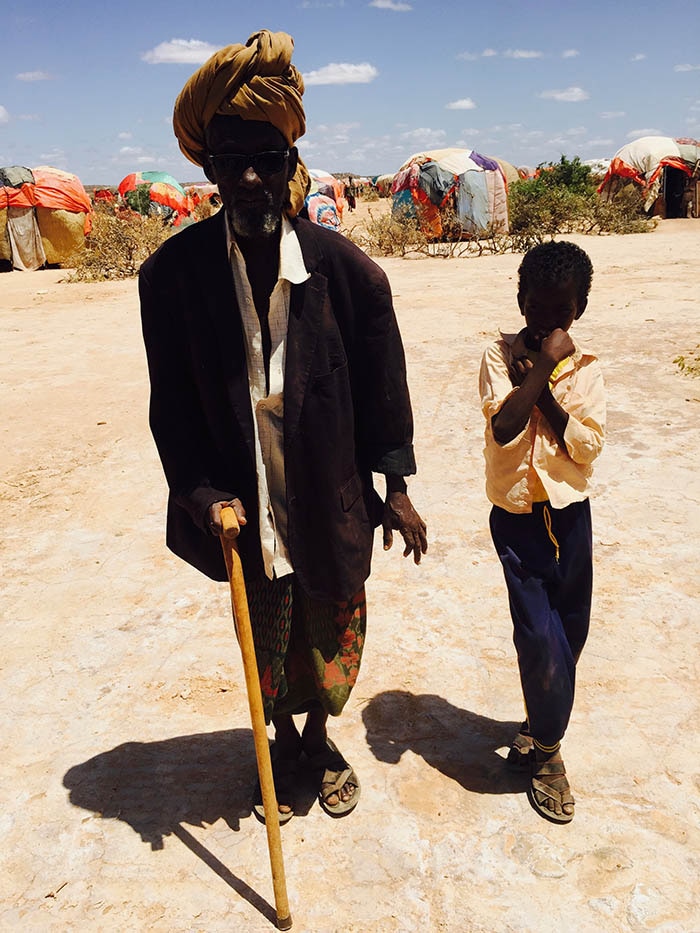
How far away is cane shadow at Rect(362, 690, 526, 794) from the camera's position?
2.30 meters

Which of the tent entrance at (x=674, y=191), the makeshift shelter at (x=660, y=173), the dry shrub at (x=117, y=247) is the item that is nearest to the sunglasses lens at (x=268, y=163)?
the dry shrub at (x=117, y=247)

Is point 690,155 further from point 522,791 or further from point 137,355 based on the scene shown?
point 522,791

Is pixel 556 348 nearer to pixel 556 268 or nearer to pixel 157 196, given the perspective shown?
pixel 556 268

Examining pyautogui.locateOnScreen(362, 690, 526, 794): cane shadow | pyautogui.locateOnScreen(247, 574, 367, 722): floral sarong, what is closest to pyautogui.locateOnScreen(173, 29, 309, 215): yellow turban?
pyautogui.locateOnScreen(247, 574, 367, 722): floral sarong

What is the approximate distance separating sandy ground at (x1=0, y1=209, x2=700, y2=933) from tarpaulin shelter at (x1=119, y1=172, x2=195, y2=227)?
18141 mm

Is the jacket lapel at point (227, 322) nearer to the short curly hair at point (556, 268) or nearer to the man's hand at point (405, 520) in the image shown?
the man's hand at point (405, 520)

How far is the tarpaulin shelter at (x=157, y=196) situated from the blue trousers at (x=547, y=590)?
20.4m

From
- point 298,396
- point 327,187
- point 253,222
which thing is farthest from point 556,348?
point 327,187

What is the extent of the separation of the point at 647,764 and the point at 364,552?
1.11 meters

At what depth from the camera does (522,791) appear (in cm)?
223

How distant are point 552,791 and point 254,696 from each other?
0.95 metres

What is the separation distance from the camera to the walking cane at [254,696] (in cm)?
176

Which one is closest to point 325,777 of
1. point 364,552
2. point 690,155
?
point 364,552

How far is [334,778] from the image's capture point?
2.24m
